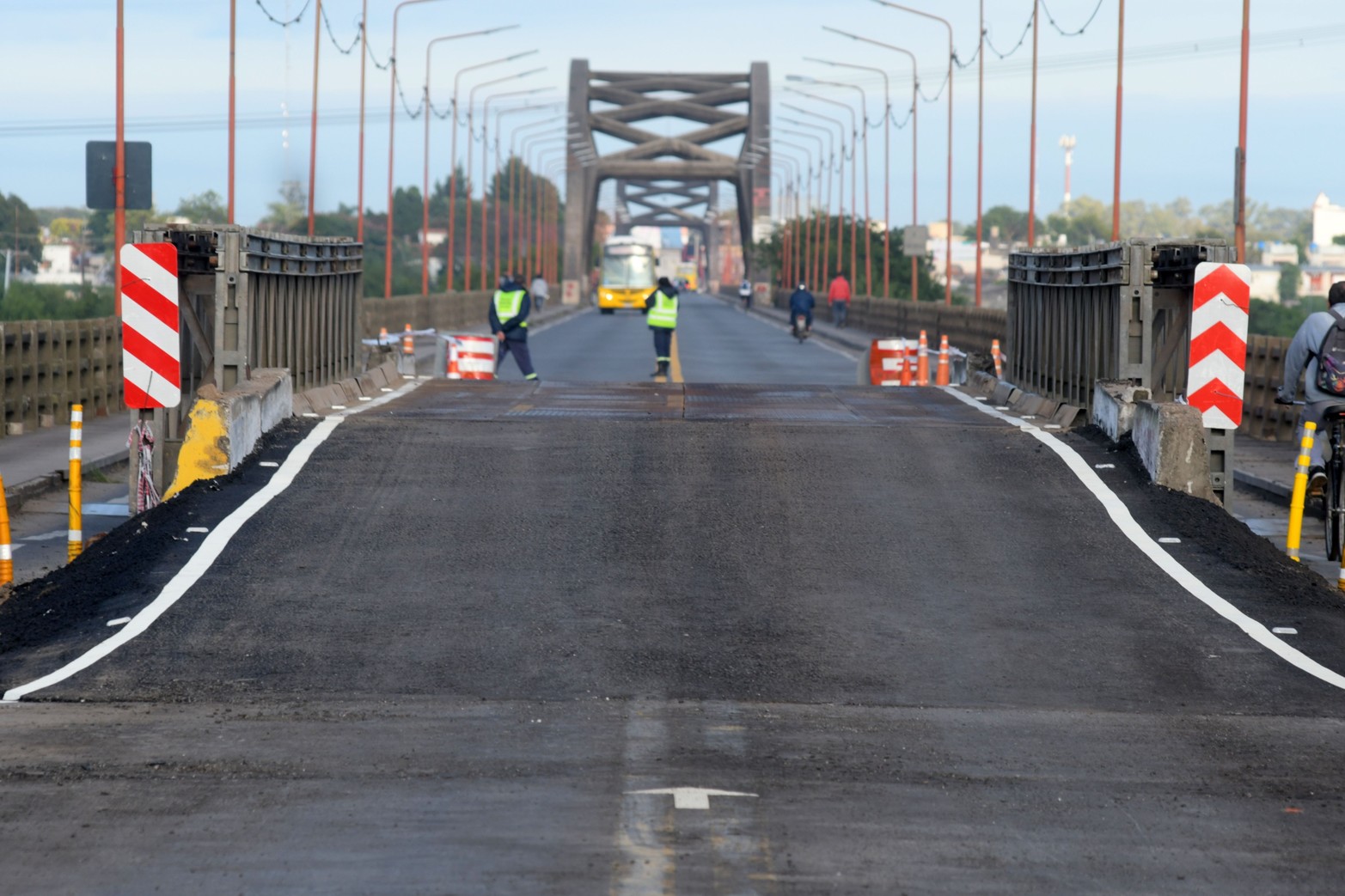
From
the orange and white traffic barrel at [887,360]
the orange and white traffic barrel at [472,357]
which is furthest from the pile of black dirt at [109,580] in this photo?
the orange and white traffic barrel at [887,360]

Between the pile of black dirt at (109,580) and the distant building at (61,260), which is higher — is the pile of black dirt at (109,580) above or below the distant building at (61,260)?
below

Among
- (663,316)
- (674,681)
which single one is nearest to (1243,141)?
(663,316)

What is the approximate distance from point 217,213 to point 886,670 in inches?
7757

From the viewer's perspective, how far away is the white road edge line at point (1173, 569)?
29.1 ft

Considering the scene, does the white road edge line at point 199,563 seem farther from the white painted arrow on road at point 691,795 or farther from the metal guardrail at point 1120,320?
the metal guardrail at point 1120,320

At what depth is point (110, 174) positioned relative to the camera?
3038cm

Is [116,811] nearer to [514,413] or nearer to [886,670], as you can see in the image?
[886,670]

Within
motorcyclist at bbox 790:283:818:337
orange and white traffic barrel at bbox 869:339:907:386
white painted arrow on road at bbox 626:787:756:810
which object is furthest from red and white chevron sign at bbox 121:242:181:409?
motorcyclist at bbox 790:283:818:337

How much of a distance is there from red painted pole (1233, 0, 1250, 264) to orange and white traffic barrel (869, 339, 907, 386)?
5.83 metres

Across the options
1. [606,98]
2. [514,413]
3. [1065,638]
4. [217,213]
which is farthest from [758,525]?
[217,213]

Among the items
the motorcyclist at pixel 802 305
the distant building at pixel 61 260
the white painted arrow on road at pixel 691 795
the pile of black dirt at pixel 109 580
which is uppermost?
the distant building at pixel 61 260

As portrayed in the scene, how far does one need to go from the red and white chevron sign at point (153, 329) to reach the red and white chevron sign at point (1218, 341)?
24.7ft

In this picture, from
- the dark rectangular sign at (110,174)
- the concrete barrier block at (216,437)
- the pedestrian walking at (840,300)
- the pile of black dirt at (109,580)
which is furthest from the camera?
the pedestrian walking at (840,300)

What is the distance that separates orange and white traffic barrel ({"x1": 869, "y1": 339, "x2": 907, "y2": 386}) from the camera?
32781 millimetres
